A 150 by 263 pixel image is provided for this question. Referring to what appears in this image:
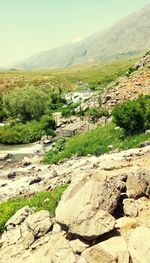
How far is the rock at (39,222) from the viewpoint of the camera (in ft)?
72.9

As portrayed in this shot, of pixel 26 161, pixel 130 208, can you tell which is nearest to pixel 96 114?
pixel 26 161

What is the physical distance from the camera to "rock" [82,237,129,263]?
16578 mm

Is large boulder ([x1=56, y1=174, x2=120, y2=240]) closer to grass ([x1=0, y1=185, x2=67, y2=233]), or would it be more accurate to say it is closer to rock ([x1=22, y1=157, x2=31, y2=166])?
grass ([x1=0, y1=185, x2=67, y2=233])

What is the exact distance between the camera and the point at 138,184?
907 inches

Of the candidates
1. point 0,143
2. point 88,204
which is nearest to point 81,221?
point 88,204

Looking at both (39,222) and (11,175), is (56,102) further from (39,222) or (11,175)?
(39,222)

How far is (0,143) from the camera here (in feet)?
225

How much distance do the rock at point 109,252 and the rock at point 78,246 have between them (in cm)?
88

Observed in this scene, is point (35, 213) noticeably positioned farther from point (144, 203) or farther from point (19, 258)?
point (144, 203)

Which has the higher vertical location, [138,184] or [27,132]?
[138,184]

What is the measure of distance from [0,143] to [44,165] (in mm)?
21346

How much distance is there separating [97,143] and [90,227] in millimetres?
30477

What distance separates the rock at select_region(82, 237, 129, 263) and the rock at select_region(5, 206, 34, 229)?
7.92 metres

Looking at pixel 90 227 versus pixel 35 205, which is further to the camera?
pixel 35 205
